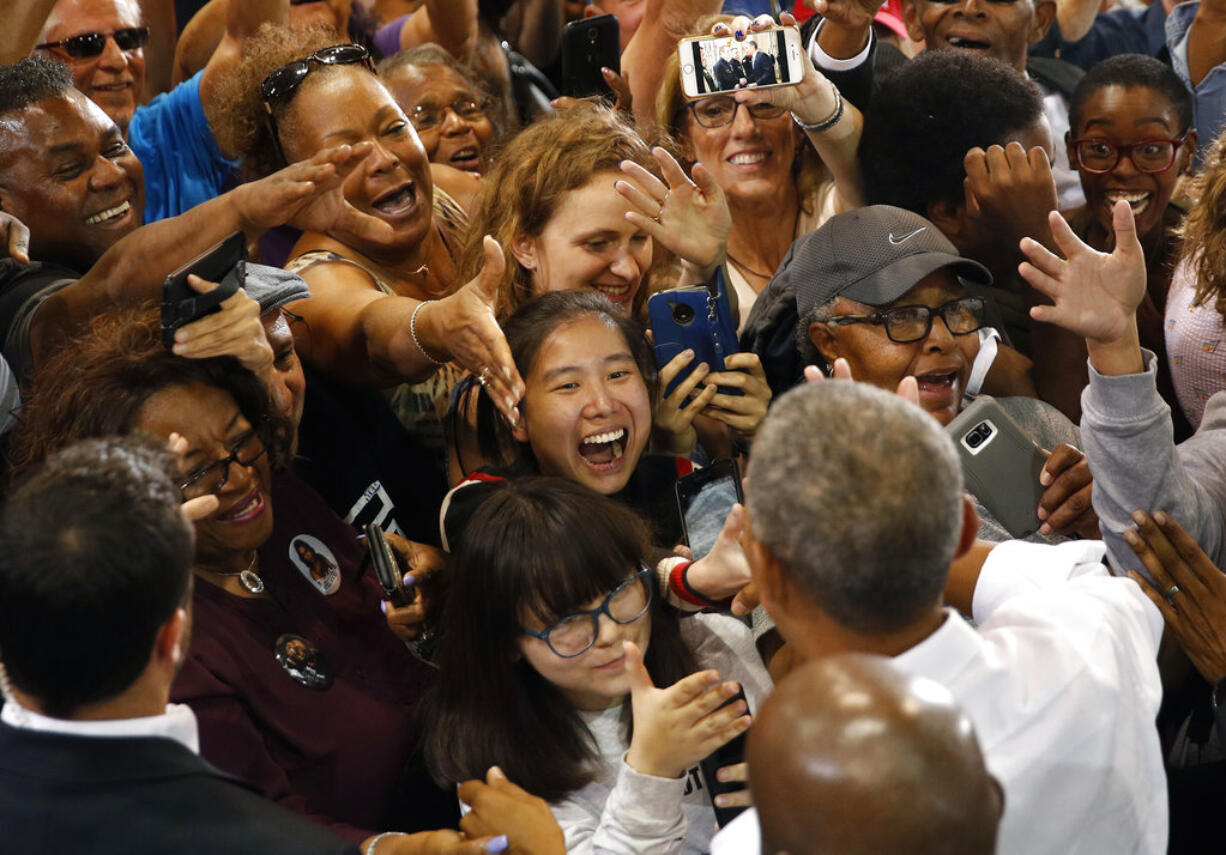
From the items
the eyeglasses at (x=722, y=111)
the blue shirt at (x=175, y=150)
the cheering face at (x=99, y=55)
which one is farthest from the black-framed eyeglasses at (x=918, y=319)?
the cheering face at (x=99, y=55)

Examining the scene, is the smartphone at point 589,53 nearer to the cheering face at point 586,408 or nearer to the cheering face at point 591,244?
the cheering face at point 591,244

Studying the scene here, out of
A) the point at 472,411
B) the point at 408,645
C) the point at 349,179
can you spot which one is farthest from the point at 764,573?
the point at 349,179

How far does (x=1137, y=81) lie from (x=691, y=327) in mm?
1620

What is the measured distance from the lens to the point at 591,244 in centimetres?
317

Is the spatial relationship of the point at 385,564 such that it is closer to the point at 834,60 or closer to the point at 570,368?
the point at 570,368

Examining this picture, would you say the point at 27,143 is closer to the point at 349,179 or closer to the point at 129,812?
the point at 349,179

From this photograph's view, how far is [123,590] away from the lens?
5.22 feet

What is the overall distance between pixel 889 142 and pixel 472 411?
1381mm

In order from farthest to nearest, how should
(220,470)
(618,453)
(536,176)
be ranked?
1. (536,176)
2. (618,453)
3. (220,470)

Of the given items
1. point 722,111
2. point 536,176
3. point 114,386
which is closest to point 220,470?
point 114,386

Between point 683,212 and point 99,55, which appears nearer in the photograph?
point 683,212

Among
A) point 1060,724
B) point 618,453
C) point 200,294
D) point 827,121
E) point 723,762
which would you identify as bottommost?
point 723,762

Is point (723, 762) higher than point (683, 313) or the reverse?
the reverse

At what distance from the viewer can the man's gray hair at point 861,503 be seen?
1483 mm
